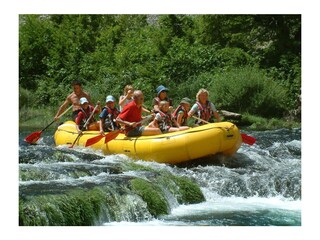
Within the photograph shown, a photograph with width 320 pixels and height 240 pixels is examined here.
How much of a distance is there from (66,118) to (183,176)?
4.27 meters

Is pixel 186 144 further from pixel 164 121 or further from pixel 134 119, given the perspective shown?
pixel 134 119

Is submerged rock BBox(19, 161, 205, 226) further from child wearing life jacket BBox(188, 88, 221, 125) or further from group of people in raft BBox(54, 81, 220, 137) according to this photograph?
child wearing life jacket BBox(188, 88, 221, 125)

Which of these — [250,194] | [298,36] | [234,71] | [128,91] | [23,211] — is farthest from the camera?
[234,71]

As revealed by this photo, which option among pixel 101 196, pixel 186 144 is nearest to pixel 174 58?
pixel 186 144

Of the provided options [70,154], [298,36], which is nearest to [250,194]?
[70,154]

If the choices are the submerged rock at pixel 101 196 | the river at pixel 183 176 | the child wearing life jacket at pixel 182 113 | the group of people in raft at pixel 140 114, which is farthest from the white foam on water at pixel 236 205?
the child wearing life jacket at pixel 182 113

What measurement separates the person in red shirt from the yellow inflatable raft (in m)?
0.09

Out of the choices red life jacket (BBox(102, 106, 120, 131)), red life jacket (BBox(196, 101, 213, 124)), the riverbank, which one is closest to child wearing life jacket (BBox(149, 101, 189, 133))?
red life jacket (BBox(196, 101, 213, 124))

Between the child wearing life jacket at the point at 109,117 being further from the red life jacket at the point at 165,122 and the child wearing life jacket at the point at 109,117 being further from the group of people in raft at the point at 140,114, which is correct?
the red life jacket at the point at 165,122

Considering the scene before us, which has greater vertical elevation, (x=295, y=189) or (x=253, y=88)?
(x=253, y=88)
